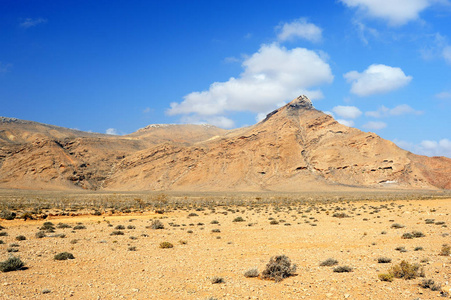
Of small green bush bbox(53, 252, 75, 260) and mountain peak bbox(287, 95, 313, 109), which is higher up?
mountain peak bbox(287, 95, 313, 109)

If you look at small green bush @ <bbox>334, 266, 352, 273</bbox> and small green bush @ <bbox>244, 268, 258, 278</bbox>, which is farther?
small green bush @ <bbox>334, 266, 352, 273</bbox>

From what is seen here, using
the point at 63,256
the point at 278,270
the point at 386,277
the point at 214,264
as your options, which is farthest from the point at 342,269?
the point at 63,256

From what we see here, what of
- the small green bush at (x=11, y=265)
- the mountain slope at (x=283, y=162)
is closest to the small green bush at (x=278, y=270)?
the small green bush at (x=11, y=265)

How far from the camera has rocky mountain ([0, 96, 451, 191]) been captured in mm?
96375

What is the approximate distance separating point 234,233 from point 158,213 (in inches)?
632

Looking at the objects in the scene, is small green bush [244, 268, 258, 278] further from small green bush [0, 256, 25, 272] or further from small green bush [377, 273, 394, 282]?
small green bush [0, 256, 25, 272]

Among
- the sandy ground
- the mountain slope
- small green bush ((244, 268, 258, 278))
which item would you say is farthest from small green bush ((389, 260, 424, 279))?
the mountain slope

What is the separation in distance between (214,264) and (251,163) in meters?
94.6

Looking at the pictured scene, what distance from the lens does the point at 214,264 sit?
12078 mm

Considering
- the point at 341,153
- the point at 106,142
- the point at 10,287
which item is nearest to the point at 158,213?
the point at 10,287

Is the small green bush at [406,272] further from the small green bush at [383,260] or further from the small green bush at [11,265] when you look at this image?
the small green bush at [11,265]

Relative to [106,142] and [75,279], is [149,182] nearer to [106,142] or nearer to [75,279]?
[106,142]

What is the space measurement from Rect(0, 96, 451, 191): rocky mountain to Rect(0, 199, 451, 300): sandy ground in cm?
7633

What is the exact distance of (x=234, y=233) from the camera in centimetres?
2038
